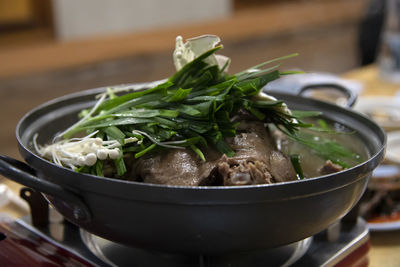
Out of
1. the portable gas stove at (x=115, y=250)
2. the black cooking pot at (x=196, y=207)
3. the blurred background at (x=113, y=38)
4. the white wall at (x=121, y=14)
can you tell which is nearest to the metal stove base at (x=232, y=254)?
the portable gas stove at (x=115, y=250)

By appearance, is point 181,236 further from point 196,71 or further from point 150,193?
point 196,71

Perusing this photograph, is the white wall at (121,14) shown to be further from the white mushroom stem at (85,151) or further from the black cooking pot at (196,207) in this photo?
the black cooking pot at (196,207)

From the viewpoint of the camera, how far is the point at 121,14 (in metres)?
4.50

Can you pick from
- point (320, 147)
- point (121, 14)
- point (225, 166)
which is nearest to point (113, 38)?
point (121, 14)

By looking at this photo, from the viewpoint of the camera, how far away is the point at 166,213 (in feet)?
3.18

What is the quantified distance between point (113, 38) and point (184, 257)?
3442 mm

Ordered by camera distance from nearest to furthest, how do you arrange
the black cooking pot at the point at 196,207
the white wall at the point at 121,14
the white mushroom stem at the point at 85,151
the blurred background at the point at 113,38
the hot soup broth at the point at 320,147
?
the black cooking pot at the point at 196,207
the white mushroom stem at the point at 85,151
the hot soup broth at the point at 320,147
the blurred background at the point at 113,38
the white wall at the point at 121,14

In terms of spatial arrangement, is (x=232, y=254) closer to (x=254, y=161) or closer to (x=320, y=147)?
(x=254, y=161)

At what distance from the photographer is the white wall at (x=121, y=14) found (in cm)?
419

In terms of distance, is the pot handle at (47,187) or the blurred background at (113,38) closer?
the pot handle at (47,187)

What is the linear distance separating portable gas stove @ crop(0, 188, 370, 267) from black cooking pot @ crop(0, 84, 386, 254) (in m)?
0.15

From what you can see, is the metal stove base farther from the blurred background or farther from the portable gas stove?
the blurred background

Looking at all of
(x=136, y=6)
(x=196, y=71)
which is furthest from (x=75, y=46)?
(x=196, y=71)

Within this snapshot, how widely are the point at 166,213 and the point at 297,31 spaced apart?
560cm
